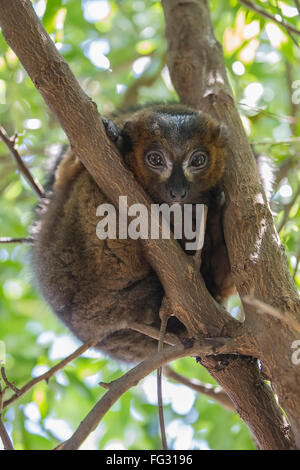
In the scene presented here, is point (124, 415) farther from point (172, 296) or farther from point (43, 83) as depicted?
point (43, 83)

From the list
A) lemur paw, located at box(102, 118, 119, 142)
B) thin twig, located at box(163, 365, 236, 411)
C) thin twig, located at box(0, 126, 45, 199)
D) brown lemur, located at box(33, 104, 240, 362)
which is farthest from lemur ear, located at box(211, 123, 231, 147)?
thin twig, located at box(163, 365, 236, 411)

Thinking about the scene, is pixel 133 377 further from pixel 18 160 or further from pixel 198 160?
pixel 18 160

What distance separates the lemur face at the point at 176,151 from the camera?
3740 mm

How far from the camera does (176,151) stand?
3756 mm

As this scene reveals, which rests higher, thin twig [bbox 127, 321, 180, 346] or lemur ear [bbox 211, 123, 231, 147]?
lemur ear [bbox 211, 123, 231, 147]

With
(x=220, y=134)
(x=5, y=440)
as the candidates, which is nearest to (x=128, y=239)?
(x=220, y=134)

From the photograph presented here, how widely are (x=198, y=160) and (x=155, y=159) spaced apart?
31cm

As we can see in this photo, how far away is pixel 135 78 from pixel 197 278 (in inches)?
188

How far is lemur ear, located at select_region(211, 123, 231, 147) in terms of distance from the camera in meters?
3.61

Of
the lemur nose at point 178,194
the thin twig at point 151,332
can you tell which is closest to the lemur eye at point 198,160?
the lemur nose at point 178,194

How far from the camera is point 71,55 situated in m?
6.00

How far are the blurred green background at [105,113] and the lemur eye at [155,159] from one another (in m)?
0.73

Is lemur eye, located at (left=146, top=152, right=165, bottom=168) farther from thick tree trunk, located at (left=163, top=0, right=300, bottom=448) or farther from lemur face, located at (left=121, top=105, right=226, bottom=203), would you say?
thick tree trunk, located at (left=163, top=0, right=300, bottom=448)

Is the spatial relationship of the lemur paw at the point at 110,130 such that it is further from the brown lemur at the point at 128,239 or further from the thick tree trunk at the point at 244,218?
the thick tree trunk at the point at 244,218
